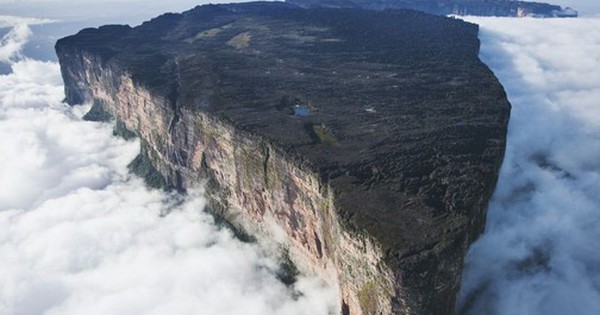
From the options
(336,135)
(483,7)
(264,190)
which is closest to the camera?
(336,135)

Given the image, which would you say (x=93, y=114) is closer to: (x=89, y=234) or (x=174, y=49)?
(x=174, y=49)

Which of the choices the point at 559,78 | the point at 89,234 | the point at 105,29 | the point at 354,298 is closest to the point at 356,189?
the point at 354,298

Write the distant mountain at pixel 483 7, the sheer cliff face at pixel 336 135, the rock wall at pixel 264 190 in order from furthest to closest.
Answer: the distant mountain at pixel 483 7 → the rock wall at pixel 264 190 → the sheer cliff face at pixel 336 135

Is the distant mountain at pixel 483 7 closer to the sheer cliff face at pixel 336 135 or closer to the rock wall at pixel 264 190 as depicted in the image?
the sheer cliff face at pixel 336 135

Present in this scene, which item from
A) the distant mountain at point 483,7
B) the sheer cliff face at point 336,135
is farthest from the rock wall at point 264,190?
the distant mountain at point 483,7

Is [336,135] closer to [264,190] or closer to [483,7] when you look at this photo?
[264,190]

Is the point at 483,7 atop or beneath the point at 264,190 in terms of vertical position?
beneath

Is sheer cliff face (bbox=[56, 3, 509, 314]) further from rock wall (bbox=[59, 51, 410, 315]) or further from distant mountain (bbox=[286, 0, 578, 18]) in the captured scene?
distant mountain (bbox=[286, 0, 578, 18])

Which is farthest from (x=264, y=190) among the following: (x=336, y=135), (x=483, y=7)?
(x=483, y=7)

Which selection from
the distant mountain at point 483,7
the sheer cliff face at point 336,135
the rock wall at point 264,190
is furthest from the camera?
the distant mountain at point 483,7

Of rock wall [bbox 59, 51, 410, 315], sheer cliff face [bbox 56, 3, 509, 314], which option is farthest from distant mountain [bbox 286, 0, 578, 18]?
rock wall [bbox 59, 51, 410, 315]
